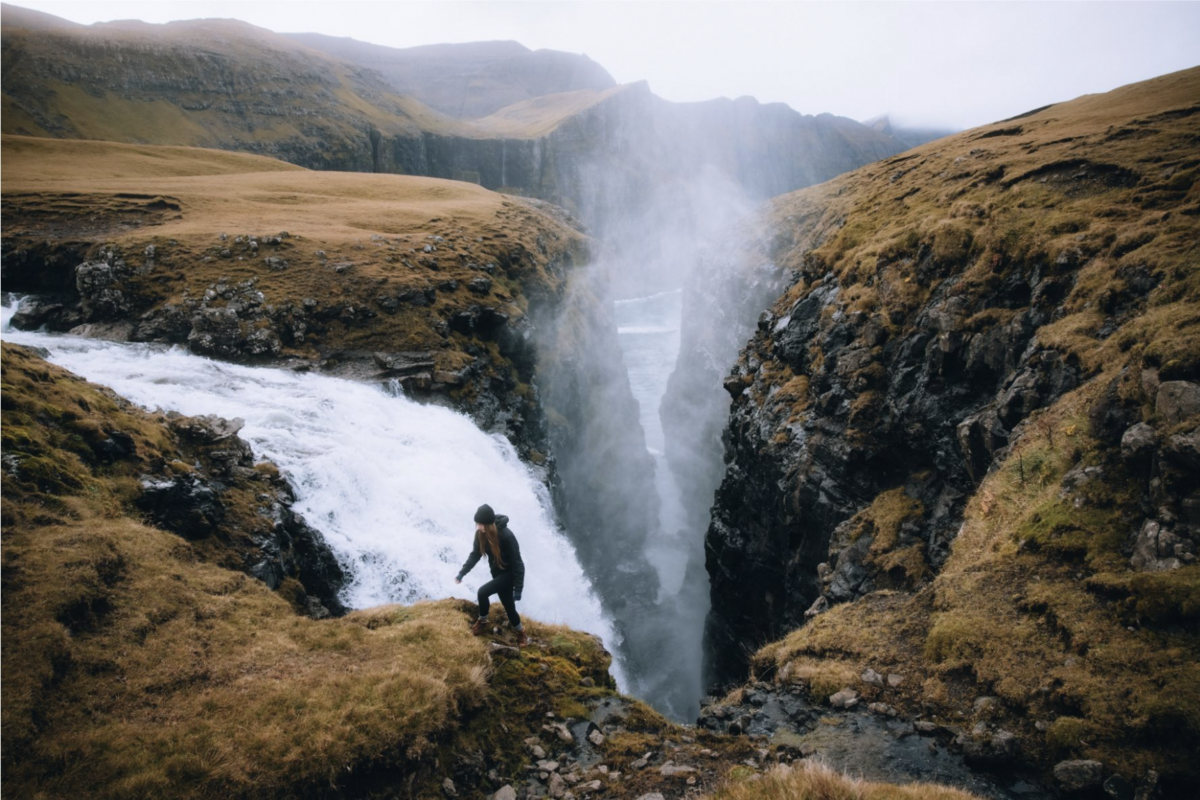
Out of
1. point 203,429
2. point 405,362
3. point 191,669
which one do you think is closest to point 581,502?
point 405,362

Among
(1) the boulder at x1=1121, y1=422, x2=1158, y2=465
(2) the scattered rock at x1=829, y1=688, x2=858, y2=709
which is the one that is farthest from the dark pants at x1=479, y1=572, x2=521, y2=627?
(1) the boulder at x1=1121, y1=422, x2=1158, y2=465

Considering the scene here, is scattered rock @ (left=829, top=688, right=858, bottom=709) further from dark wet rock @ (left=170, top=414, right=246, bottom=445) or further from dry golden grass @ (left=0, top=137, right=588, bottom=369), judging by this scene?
dry golden grass @ (left=0, top=137, right=588, bottom=369)

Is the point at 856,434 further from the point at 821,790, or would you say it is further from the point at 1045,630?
the point at 821,790

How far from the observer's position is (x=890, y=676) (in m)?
11.4

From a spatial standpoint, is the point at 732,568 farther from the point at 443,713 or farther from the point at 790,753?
the point at 443,713

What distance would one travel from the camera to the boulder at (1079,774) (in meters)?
7.64

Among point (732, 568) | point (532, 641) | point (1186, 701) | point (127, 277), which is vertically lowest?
point (732, 568)

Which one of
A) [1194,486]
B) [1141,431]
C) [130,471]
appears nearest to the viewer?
[1194,486]

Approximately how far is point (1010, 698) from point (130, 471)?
20.2m

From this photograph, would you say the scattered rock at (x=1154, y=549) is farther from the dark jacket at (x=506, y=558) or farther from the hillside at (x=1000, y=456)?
the dark jacket at (x=506, y=558)

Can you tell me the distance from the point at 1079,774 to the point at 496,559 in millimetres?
9957

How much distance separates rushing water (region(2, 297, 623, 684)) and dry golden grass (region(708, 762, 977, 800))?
16.4 m

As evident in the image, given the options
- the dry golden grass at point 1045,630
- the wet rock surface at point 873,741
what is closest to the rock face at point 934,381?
the dry golden grass at point 1045,630

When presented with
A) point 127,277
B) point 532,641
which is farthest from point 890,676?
point 127,277
